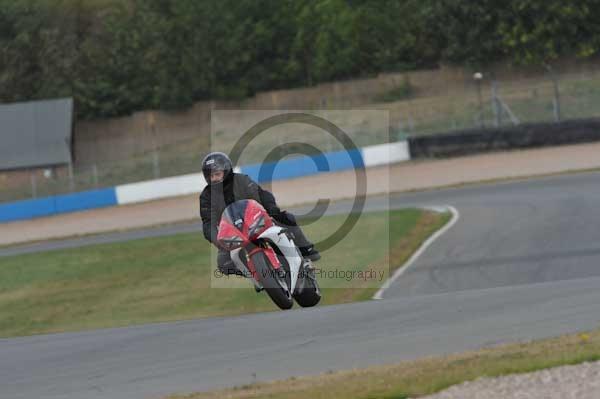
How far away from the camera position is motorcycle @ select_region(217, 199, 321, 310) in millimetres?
10023

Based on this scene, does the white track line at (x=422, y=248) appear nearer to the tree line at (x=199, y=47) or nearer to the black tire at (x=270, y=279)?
the black tire at (x=270, y=279)

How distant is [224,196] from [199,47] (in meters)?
52.6

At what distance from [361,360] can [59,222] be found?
29.9 metres

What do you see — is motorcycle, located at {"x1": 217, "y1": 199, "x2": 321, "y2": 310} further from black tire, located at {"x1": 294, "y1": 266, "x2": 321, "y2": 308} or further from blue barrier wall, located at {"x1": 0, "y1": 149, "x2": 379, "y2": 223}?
→ blue barrier wall, located at {"x1": 0, "y1": 149, "x2": 379, "y2": 223}

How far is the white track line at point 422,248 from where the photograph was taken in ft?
54.1

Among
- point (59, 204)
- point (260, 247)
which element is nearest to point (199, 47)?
point (59, 204)

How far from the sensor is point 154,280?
20859mm

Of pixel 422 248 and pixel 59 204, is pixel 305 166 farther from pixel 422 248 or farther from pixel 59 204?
pixel 422 248


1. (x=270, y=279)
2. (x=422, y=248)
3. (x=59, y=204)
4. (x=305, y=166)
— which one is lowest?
(x=422, y=248)

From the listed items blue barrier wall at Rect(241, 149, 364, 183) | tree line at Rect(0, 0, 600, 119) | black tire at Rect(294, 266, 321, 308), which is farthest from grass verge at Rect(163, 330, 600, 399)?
tree line at Rect(0, 0, 600, 119)

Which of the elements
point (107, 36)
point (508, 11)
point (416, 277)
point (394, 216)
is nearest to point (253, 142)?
point (394, 216)

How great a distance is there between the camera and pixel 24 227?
3666 centimetres

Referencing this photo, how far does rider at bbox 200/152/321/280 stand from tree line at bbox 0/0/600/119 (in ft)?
155

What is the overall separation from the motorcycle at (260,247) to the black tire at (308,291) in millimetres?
437
